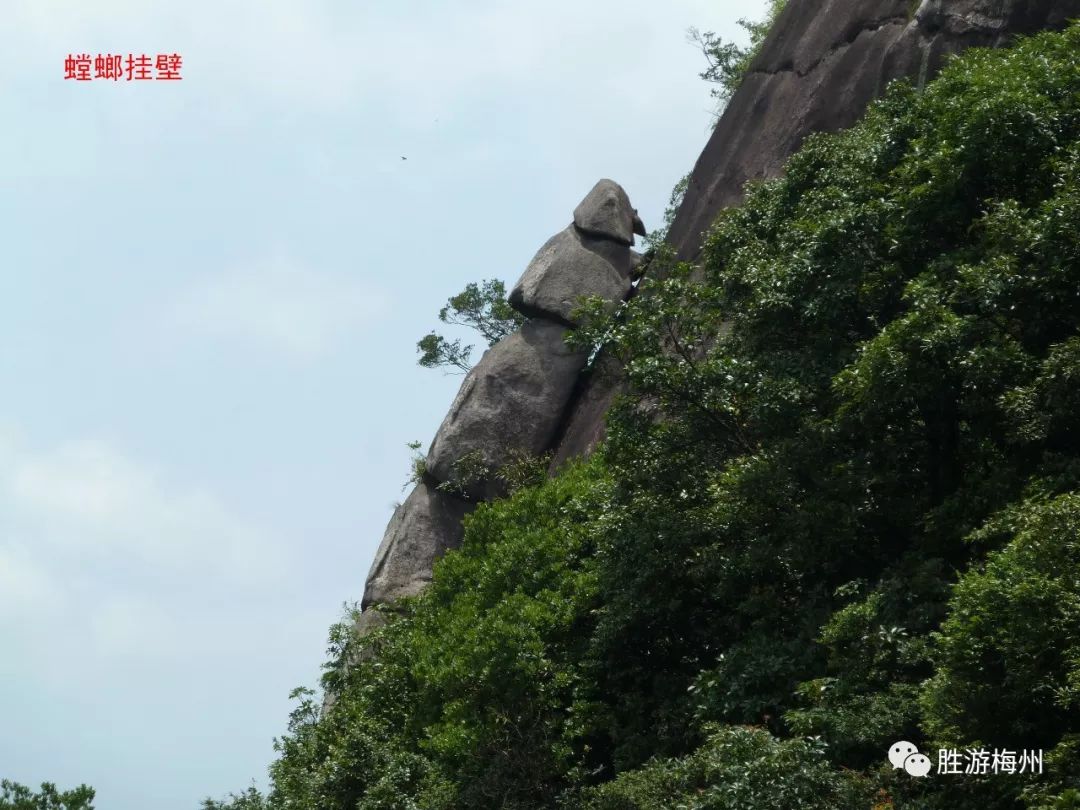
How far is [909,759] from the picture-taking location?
10.2 m

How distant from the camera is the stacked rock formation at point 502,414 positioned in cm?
2522

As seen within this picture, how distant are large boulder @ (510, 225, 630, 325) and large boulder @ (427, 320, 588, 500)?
55cm

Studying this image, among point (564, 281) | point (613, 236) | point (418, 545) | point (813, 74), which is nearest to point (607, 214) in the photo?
point (613, 236)

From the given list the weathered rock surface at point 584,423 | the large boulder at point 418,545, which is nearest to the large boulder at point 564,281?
the weathered rock surface at point 584,423

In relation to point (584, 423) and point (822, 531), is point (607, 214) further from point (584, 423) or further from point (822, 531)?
point (822, 531)

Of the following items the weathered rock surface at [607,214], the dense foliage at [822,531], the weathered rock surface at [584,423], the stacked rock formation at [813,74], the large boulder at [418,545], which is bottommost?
the dense foliage at [822,531]

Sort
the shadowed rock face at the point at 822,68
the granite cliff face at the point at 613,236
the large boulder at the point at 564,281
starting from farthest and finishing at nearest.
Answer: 1. the large boulder at the point at 564,281
2. the granite cliff face at the point at 613,236
3. the shadowed rock face at the point at 822,68

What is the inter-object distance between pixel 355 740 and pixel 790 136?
1291cm

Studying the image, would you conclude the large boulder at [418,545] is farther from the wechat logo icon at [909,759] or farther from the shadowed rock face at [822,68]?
the wechat logo icon at [909,759]

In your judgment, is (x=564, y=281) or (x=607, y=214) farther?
(x=607, y=214)

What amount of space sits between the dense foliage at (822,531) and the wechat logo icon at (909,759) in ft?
0.52

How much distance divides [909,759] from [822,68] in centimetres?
1486

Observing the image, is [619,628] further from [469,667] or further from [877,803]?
[877,803]

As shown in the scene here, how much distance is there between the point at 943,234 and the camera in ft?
44.4
